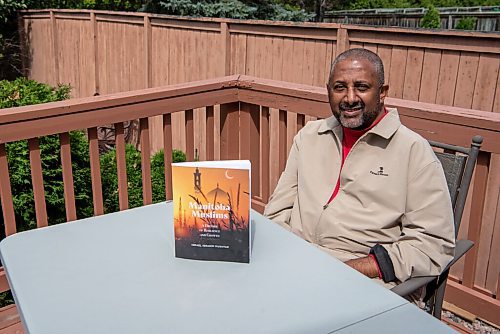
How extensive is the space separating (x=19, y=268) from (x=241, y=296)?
23.3 inches

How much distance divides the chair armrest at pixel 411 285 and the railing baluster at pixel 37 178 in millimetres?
1564

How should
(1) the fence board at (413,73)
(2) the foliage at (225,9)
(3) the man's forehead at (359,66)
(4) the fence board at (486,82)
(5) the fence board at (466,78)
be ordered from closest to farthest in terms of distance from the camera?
(3) the man's forehead at (359,66), (4) the fence board at (486,82), (5) the fence board at (466,78), (1) the fence board at (413,73), (2) the foliage at (225,9)

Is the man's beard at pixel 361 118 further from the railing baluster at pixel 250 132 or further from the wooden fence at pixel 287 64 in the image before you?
the railing baluster at pixel 250 132

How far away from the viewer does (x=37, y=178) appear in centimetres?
240

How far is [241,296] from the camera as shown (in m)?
1.30

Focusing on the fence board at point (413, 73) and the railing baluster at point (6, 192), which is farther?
the fence board at point (413, 73)

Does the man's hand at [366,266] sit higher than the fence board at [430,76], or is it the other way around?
the fence board at [430,76]

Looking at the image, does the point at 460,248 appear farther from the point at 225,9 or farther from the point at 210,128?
the point at 225,9

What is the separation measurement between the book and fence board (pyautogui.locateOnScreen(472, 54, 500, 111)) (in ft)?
9.29

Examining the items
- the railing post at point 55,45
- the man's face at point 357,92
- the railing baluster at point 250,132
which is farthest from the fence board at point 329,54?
the railing post at point 55,45

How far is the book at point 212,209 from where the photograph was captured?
1.40 metres

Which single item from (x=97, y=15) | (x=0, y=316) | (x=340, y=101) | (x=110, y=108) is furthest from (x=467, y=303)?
(x=97, y=15)

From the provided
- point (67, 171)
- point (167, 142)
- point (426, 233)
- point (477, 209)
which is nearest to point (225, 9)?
point (167, 142)

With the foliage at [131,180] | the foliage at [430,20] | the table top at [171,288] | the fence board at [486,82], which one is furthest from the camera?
the foliage at [430,20]
